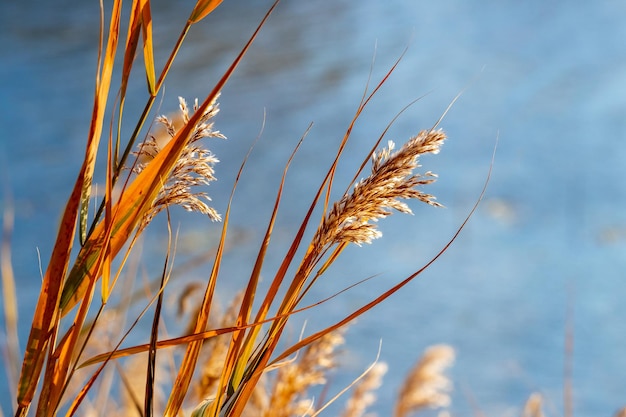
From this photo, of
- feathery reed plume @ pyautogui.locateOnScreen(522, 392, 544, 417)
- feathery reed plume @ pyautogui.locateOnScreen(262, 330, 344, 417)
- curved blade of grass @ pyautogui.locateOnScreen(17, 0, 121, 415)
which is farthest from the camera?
feathery reed plume @ pyautogui.locateOnScreen(522, 392, 544, 417)

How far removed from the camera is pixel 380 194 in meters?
0.43

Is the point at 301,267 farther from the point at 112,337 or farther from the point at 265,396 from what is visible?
the point at 265,396

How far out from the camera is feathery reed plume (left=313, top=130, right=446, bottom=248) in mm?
429

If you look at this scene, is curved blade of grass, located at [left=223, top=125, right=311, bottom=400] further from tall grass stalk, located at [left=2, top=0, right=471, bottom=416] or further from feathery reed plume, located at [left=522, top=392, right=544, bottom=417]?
feathery reed plume, located at [left=522, top=392, right=544, bottom=417]

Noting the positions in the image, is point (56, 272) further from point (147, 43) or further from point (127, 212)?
point (147, 43)

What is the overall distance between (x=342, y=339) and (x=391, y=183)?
400 mm

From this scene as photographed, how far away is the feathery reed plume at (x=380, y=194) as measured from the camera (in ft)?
1.41

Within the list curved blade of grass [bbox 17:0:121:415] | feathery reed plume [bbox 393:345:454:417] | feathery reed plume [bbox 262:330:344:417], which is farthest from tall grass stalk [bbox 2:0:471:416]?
feathery reed plume [bbox 393:345:454:417]

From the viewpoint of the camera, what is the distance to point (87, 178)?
436 millimetres

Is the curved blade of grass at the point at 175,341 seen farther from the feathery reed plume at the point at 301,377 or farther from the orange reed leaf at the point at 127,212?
the feathery reed plume at the point at 301,377

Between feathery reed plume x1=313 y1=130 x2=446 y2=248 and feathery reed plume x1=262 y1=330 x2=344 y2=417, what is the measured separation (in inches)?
12.1

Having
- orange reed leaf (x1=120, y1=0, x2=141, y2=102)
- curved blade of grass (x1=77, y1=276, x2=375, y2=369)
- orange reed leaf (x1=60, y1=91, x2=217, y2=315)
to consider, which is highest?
orange reed leaf (x1=120, y1=0, x2=141, y2=102)

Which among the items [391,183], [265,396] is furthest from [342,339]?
[391,183]

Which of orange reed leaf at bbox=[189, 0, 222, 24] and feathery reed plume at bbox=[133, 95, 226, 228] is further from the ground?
orange reed leaf at bbox=[189, 0, 222, 24]
